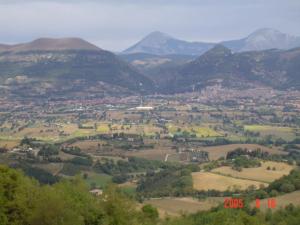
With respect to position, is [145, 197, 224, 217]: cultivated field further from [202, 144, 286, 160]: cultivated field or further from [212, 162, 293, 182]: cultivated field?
[202, 144, 286, 160]: cultivated field

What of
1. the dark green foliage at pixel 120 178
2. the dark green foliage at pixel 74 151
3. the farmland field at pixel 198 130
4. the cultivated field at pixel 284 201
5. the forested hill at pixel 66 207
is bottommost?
the farmland field at pixel 198 130

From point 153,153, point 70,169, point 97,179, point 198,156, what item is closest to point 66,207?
point 97,179

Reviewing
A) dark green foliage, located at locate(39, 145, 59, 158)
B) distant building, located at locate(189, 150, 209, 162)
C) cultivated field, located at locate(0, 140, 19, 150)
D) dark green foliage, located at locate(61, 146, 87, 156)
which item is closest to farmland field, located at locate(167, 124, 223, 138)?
distant building, located at locate(189, 150, 209, 162)

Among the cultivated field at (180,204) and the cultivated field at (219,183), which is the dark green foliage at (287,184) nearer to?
the cultivated field at (219,183)

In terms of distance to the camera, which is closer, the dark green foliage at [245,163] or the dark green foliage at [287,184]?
the dark green foliage at [287,184]

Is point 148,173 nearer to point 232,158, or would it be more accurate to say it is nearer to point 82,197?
point 232,158

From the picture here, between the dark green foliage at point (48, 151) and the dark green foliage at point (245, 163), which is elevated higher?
the dark green foliage at point (245, 163)

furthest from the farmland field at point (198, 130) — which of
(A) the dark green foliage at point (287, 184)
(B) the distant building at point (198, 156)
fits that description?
(A) the dark green foliage at point (287, 184)
